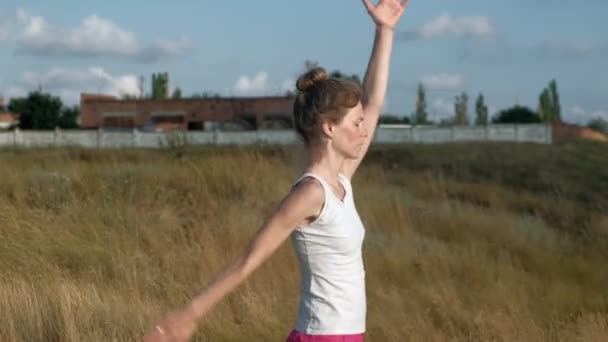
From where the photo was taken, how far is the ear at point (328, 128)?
3082 millimetres

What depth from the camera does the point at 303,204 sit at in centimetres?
293

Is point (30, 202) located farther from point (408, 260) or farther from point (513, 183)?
point (513, 183)

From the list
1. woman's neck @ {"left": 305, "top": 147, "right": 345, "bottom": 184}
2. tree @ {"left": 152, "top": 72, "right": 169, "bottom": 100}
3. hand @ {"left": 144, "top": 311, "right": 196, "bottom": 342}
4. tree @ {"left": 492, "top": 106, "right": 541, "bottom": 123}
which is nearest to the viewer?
hand @ {"left": 144, "top": 311, "right": 196, "bottom": 342}

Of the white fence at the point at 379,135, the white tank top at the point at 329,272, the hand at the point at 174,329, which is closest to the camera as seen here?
the hand at the point at 174,329

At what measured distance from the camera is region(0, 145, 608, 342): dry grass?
587cm

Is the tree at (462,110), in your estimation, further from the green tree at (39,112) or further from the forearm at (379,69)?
the forearm at (379,69)

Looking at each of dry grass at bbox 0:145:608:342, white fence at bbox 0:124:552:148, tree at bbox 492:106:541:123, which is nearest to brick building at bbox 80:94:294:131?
white fence at bbox 0:124:552:148

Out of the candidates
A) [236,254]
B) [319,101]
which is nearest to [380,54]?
[319,101]

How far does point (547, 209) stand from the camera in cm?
1363

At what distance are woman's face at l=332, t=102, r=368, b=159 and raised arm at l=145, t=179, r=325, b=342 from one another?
0.20m

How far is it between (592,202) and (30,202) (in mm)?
8572

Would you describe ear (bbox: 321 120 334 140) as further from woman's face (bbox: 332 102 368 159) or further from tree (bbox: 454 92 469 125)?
tree (bbox: 454 92 469 125)

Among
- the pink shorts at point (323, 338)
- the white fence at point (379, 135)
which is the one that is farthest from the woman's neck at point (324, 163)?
the white fence at point (379, 135)

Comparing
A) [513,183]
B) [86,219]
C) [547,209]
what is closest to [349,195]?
[86,219]
